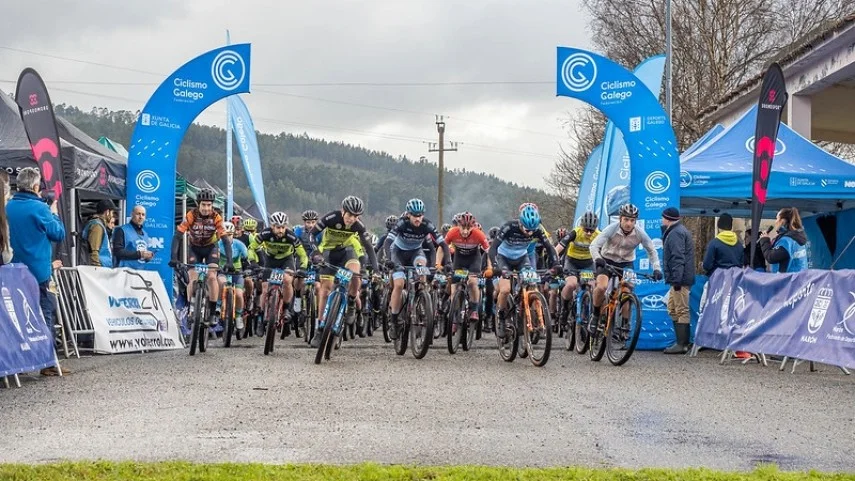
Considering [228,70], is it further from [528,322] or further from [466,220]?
[528,322]

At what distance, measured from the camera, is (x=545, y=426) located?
781cm

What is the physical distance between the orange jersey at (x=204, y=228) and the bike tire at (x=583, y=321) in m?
5.15

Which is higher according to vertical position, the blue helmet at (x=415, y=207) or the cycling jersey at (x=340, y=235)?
the blue helmet at (x=415, y=207)

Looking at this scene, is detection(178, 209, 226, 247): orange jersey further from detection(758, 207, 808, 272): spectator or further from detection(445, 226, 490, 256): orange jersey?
detection(758, 207, 808, 272): spectator

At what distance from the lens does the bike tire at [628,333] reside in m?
12.9

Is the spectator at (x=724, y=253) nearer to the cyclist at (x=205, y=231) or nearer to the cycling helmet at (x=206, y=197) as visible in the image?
the cyclist at (x=205, y=231)

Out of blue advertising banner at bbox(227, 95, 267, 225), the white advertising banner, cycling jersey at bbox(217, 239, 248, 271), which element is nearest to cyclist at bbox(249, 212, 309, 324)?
cycling jersey at bbox(217, 239, 248, 271)

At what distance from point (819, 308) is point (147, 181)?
11.3 m

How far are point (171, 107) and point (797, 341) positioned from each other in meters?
11.5

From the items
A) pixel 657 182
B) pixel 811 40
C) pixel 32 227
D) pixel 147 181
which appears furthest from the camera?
pixel 811 40

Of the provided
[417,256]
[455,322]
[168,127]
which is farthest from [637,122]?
[168,127]

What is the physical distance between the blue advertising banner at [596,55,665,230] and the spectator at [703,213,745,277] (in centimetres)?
528

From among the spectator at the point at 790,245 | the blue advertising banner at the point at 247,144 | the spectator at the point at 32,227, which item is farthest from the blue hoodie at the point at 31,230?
the blue advertising banner at the point at 247,144

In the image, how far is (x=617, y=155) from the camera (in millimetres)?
21922
